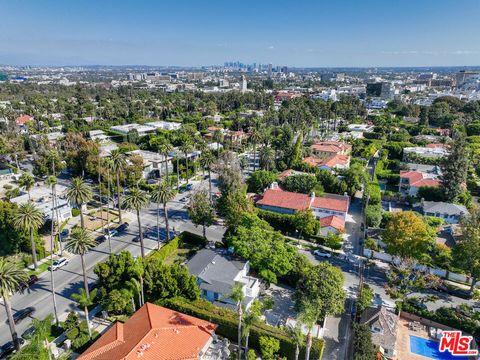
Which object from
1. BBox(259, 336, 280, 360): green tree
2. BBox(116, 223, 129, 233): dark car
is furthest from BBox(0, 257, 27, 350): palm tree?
BBox(116, 223, 129, 233): dark car

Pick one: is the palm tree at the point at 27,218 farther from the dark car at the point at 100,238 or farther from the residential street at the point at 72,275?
the dark car at the point at 100,238

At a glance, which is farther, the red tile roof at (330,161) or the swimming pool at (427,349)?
the red tile roof at (330,161)

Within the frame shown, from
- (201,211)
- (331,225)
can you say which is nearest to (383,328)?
(331,225)

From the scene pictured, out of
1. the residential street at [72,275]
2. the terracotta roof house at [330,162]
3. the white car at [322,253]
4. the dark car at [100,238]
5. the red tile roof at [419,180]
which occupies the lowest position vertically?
the white car at [322,253]

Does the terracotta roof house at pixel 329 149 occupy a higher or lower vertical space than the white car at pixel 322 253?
higher

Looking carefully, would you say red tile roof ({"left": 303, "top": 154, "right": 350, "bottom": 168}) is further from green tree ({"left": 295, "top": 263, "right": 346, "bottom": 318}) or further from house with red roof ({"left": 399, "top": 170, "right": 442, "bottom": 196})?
green tree ({"left": 295, "top": 263, "right": 346, "bottom": 318})

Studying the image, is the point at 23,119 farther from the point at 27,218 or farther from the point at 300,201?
the point at 300,201

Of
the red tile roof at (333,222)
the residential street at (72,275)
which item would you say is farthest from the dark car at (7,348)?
the red tile roof at (333,222)
